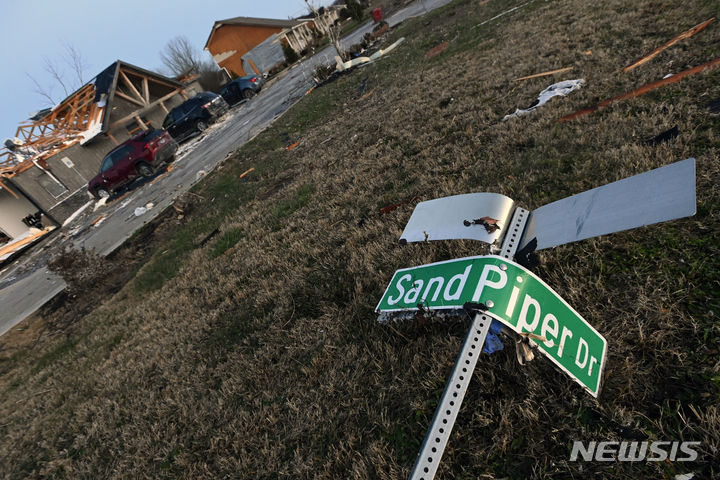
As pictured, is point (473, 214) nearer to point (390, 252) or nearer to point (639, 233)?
point (639, 233)

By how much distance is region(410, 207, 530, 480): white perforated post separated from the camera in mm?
1165

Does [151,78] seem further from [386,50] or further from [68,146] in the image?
[386,50]

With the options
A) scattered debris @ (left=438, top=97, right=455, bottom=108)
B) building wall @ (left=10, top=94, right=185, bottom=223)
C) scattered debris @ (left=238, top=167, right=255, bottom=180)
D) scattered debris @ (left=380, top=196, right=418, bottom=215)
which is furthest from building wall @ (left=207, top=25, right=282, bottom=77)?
scattered debris @ (left=380, top=196, right=418, bottom=215)

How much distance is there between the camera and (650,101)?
13.4 feet

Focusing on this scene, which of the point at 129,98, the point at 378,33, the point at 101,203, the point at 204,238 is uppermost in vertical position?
the point at 129,98

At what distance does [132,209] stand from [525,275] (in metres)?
15.8

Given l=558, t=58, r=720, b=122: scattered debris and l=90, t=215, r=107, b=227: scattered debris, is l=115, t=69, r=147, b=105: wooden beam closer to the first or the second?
l=90, t=215, r=107, b=227: scattered debris

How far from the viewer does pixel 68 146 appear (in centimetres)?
2039

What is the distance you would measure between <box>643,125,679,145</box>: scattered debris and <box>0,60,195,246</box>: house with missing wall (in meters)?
27.1

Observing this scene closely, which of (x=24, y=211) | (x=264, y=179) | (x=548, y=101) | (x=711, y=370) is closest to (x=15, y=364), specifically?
(x=264, y=179)

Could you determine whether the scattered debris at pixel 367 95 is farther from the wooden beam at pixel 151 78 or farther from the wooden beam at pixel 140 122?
the wooden beam at pixel 151 78

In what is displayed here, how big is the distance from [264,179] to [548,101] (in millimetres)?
7428

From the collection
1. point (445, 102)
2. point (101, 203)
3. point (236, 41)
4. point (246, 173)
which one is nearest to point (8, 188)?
point (101, 203)

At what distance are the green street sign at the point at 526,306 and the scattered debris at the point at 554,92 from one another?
486 cm
